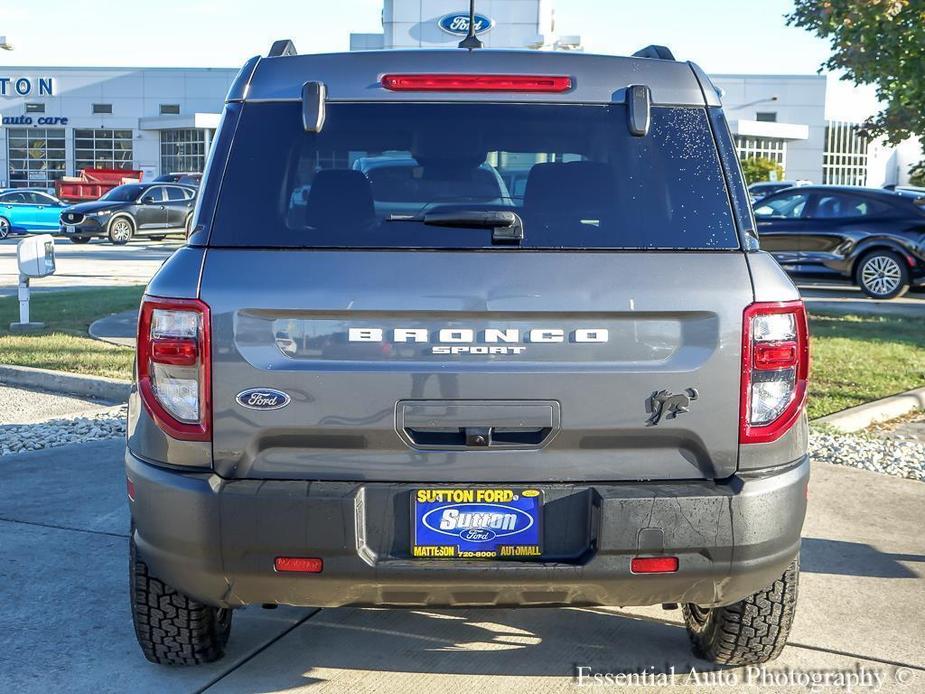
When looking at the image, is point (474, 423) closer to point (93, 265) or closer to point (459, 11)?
point (93, 265)

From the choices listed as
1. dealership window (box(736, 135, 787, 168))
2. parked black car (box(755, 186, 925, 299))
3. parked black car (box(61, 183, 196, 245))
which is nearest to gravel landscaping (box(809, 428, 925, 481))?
parked black car (box(755, 186, 925, 299))

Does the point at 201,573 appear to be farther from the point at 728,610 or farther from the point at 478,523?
the point at 728,610

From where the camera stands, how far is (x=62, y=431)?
7.91 meters

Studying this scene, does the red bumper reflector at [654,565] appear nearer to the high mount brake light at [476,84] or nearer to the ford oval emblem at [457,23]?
the high mount brake light at [476,84]

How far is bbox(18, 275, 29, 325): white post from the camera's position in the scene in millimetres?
11992

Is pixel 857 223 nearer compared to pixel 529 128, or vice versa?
pixel 529 128

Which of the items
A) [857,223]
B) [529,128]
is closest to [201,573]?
[529,128]

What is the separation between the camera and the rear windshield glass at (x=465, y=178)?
11.2ft

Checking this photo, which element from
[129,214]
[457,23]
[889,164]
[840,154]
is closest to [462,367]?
[129,214]

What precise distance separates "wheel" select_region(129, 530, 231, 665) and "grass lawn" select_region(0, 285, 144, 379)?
18.9 ft

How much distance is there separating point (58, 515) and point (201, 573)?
9.15ft

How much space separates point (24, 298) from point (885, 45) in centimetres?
1092

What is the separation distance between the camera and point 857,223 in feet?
57.2

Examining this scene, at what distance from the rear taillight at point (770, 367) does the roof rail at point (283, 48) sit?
68.9 inches
